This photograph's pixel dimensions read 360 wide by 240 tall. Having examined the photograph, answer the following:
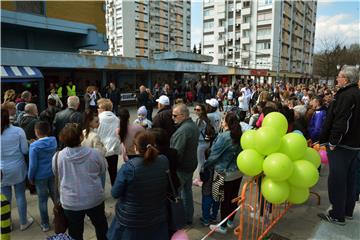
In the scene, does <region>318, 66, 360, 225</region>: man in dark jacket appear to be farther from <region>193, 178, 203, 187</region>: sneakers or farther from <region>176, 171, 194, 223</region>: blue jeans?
<region>193, 178, 203, 187</region>: sneakers

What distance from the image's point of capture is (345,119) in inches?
135

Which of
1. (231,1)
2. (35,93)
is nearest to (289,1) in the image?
(231,1)

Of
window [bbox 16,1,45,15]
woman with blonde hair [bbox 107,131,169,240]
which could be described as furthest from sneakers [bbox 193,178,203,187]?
window [bbox 16,1,45,15]

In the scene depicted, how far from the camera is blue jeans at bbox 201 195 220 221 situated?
12.5 ft

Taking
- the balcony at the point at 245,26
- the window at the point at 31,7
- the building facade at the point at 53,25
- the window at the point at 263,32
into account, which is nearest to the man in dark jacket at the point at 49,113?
the building facade at the point at 53,25

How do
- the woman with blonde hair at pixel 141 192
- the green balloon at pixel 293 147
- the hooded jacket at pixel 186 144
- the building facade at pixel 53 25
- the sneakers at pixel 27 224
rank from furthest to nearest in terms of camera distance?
the building facade at pixel 53 25 → the sneakers at pixel 27 224 → the hooded jacket at pixel 186 144 → the green balloon at pixel 293 147 → the woman with blonde hair at pixel 141 192

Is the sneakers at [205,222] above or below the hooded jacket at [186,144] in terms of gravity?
below

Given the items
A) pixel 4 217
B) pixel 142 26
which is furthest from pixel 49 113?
pixel 142 26

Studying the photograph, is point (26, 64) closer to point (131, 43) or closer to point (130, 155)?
point (130, 155)

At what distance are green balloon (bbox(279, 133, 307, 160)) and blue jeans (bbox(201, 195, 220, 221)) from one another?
129cm

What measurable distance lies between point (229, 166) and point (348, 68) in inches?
83.3

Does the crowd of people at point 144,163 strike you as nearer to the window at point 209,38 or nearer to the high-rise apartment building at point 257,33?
the high-rise apartment building at point 257,33

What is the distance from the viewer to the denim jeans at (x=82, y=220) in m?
2.88

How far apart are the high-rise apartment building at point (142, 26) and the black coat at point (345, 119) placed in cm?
7230
